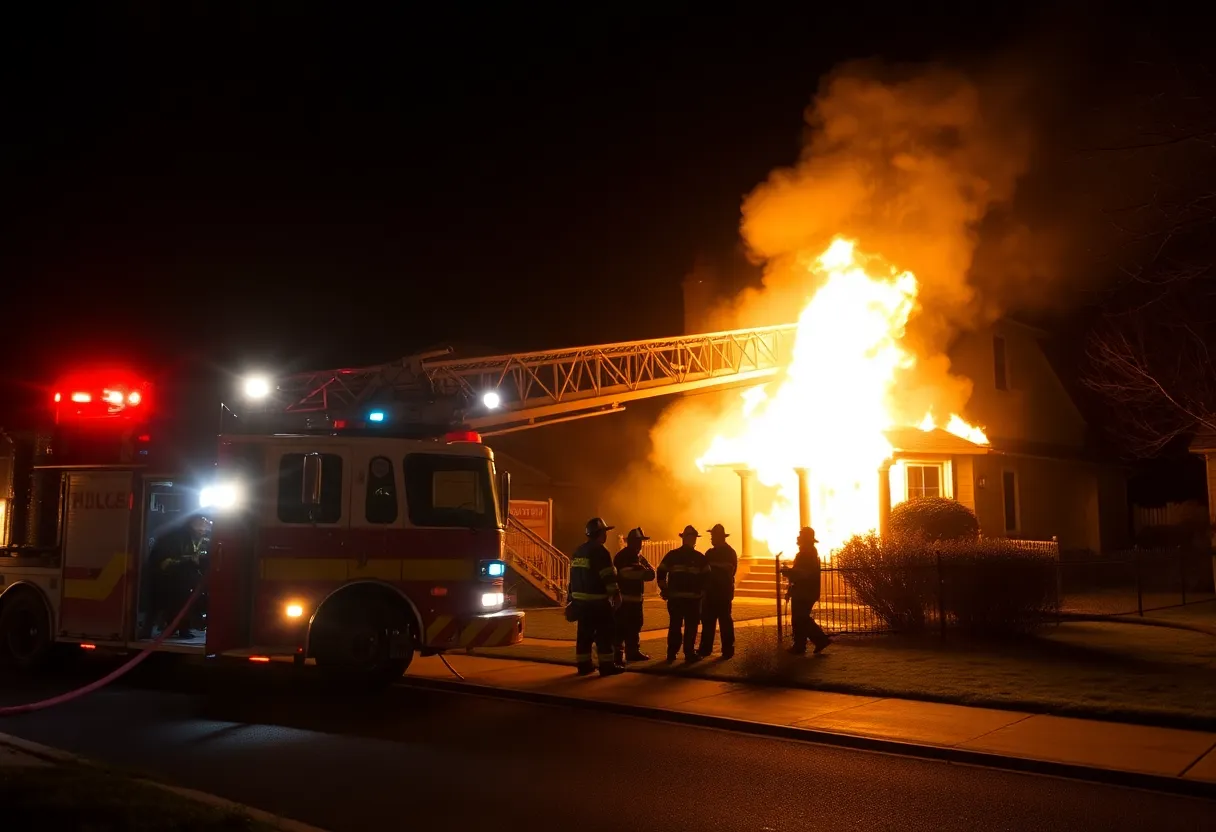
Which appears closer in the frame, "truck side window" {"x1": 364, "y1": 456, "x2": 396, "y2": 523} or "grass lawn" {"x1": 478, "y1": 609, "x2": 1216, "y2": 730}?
"grass lawn" {"x1": 478, "y1": 609, "x2": 1216, "y2": 730}

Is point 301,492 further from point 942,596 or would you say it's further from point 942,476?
point 942,476

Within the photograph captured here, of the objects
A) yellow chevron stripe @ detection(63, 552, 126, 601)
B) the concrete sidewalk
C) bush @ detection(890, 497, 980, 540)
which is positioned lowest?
the concrete sidewalk

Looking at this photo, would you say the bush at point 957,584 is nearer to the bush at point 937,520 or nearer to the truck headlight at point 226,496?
the bush at point 937,520

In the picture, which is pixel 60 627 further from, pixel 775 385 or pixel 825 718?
pixel 775 385

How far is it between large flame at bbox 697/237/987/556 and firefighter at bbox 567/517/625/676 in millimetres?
11345

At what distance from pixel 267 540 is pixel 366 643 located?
1.37 metres

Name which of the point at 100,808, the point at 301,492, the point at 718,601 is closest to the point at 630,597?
the point at 718,601

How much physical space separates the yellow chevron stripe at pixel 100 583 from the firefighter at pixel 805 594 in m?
7.50

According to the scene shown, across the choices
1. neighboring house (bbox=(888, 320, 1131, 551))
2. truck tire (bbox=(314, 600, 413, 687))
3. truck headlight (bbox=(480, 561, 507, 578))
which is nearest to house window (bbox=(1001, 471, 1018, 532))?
neighboring house (bbox=(888, 320, 1131, 551))

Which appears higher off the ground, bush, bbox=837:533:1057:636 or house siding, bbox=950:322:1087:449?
house siding, bbox=950:322:1087:449

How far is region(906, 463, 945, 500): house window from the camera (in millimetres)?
22516

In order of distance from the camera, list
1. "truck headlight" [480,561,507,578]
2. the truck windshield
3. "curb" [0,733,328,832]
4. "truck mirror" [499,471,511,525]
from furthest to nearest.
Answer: "truck mirror" [499,471,511,525]
"truck headlight" [480,561,507,578]
the truck windshield
"curb" [0,733,328,832]

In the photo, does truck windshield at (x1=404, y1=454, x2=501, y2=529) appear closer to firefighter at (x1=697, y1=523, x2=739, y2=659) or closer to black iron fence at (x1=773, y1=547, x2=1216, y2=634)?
firefighter at (x1=697, y1=523, x2=739, y2=659)

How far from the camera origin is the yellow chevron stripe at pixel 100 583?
34.9ft
